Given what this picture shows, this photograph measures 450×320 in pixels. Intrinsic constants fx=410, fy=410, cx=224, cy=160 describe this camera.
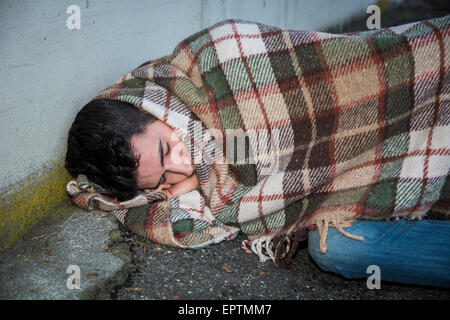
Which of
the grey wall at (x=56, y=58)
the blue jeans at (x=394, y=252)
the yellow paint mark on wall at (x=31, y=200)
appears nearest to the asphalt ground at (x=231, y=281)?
the blue jeans at (x=394, y=252)

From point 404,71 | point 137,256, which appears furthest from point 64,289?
point 404,71

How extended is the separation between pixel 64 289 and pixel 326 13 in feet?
14.6

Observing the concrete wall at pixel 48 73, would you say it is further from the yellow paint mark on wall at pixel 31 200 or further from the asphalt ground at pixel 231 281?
the asphalt ground at pixel 231 281

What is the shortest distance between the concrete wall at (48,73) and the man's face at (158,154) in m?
0.43

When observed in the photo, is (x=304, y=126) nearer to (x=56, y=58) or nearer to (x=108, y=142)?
(x=108, y=142)

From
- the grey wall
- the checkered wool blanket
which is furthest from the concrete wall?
the checkered wool blanket

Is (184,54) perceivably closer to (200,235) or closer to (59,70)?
(59,70)

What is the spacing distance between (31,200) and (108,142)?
0.44 m

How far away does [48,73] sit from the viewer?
68.9 inches

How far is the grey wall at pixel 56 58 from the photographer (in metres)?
1.60

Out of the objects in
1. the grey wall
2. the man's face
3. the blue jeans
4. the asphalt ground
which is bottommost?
the asphalt ground

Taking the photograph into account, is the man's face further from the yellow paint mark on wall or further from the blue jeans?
the blue jeans

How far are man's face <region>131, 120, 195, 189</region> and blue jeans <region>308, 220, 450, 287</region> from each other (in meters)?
0.67

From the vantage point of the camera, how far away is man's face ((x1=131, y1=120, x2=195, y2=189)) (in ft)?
5.68
